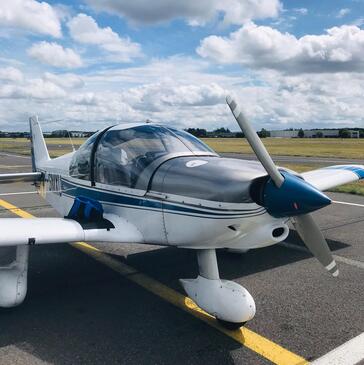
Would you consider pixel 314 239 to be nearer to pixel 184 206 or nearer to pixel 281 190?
pixel 281 190

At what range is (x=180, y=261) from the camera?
6289 millimetres

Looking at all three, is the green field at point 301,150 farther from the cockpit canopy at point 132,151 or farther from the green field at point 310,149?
the cockpit canopy at point 132,151

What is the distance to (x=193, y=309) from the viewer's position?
462cm

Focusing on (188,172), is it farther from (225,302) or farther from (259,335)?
(259,335)

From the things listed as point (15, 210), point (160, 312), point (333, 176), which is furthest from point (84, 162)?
point (15, 210)

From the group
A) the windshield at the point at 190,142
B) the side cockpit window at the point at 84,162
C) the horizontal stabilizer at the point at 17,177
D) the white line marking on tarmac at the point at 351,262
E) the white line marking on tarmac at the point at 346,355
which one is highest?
the windshield at the point at 190,142

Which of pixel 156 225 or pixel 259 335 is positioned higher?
pixel 156 225

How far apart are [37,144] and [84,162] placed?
461 cm

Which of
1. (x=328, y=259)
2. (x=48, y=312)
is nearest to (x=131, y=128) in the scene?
(x=48, y=312)

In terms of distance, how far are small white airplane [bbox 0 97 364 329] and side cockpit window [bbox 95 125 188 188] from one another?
0.04 ft

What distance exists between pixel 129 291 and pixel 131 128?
2.08m

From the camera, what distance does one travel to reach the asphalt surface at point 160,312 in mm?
3689

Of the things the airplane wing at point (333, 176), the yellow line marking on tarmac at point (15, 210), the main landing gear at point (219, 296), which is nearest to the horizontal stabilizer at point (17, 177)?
the yellow line marking on tarmac at point (15, 210)

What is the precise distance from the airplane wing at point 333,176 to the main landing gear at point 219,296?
13.1ft
